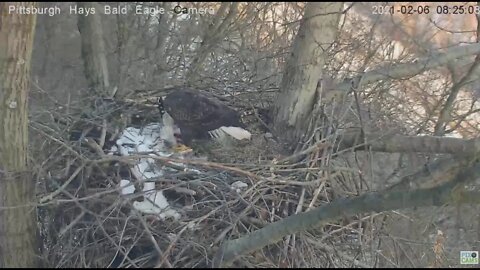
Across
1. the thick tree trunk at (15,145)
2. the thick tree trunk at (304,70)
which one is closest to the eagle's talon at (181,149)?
the thick tree trunk at (304,70)

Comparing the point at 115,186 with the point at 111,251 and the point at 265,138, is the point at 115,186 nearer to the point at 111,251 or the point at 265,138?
the point at 111,251

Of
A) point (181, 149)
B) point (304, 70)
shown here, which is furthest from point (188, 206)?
point (304, 70)

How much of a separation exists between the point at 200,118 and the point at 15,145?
1.25 m

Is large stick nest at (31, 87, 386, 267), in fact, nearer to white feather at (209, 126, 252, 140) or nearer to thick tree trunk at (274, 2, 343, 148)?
white feather at (209, 126, 252, 140)

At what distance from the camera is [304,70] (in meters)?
4.17

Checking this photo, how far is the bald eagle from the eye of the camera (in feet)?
13.2

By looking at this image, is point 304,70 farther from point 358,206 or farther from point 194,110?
point 358,206

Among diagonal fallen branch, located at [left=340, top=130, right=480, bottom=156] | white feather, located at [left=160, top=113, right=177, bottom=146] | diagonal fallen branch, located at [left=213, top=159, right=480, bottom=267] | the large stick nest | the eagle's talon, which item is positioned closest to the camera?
diagonal fallen branch, located at [left=213, top=159, right=480, bottom=267]

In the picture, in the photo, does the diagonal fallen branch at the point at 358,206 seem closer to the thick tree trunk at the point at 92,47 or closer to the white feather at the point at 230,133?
the white feather at the point at 230,133

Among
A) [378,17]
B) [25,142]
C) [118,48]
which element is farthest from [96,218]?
[118,48]

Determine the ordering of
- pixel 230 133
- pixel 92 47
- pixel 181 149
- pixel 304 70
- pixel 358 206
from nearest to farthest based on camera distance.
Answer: pixel 358 206
pixel 181 149
pixel 230 133
pixel 304 70
pixel 92 47

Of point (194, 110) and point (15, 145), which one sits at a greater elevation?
point (194, 110)

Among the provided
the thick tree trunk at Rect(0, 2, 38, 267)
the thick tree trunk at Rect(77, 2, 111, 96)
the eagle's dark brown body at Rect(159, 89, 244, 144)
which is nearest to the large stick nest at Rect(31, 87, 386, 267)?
the thick tree trunk at Rect(0, 2, 38, 267)

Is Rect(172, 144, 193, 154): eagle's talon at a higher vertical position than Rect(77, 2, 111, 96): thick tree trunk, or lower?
lower
